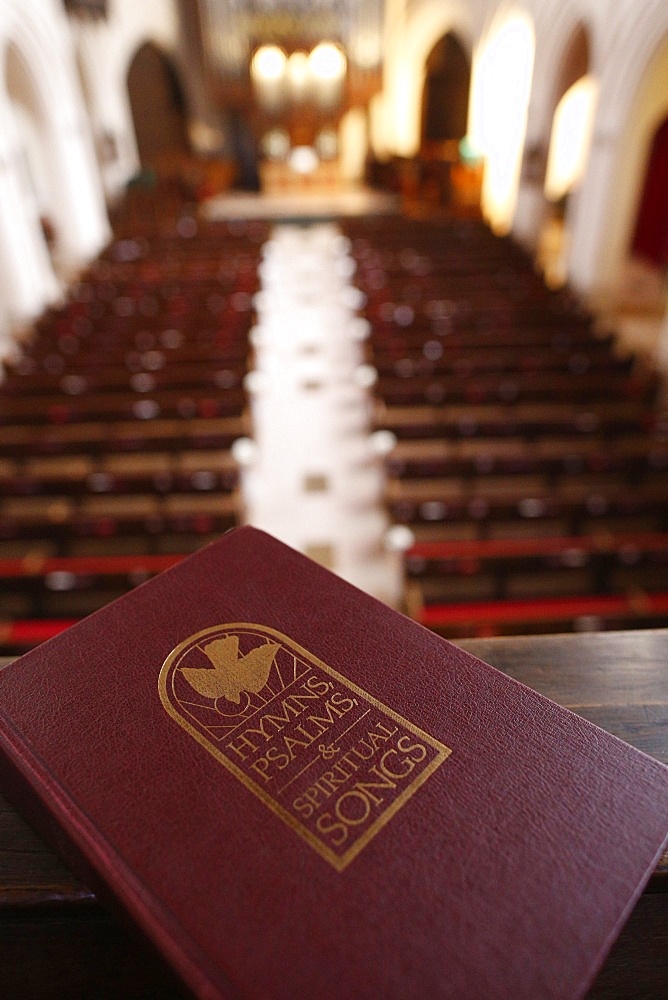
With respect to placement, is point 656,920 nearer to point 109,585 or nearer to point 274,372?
A: point 109,585

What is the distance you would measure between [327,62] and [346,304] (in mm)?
9465

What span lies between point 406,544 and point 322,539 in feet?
3.46

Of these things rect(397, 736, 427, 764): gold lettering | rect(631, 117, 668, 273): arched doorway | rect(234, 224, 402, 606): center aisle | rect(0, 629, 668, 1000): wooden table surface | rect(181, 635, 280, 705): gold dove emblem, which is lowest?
rect(234, 224, 402, 606): center aisle

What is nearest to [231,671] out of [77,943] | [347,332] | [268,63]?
[77,943]

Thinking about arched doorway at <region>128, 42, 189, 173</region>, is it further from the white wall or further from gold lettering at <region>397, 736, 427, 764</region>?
gold lettering at <region>397, 736, 427, 764</region>

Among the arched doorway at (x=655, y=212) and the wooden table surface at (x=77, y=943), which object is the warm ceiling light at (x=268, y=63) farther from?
the wooden table surface at (x=77, y=943)

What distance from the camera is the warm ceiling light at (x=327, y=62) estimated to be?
45.8ft

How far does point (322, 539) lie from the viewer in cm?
428

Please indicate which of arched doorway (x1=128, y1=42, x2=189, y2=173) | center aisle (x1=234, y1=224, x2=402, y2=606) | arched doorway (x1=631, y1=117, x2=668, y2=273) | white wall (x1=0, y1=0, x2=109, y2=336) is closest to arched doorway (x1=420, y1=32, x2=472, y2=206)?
arched doorway (x1=631, y1=117, x2=668, y2=273)

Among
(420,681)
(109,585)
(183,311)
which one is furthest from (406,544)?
(183,311)

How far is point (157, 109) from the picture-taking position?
15.5m

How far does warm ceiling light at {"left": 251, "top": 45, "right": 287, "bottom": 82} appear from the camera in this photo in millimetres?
14062

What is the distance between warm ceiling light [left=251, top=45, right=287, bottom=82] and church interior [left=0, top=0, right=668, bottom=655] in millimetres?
91

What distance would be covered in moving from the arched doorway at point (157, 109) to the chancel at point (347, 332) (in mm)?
80
